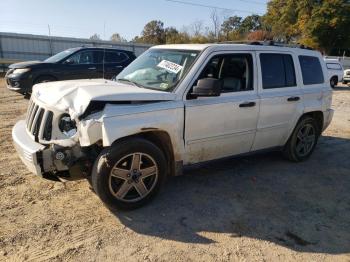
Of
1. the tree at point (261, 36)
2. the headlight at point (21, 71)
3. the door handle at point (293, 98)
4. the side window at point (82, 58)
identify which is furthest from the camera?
the side window at point (82, 58)

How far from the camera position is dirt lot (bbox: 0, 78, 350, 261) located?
3.42 metres

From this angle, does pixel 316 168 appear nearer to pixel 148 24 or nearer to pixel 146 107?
pixel 146 107

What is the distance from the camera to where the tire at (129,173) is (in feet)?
12.5

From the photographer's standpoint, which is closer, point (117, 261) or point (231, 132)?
point (117, 261)

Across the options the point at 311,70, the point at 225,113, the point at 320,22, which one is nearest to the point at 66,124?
the point at 225,113

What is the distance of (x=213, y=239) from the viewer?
3.67 metres

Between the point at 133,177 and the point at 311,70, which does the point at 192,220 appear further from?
the point at 311,70

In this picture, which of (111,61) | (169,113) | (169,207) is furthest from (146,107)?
(111,61)

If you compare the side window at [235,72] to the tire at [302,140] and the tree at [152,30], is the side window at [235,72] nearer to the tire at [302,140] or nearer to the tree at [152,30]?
the tire at [302,140]

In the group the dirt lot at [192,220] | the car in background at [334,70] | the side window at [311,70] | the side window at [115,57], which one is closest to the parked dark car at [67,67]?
the side window at [115,57]

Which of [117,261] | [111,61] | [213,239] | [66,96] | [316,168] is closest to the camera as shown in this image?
[117,261]

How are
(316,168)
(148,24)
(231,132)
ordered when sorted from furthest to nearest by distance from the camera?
(148,24) → (316,168) → (231,132)

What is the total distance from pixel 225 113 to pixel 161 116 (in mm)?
1009

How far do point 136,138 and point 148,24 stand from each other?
180 feet
